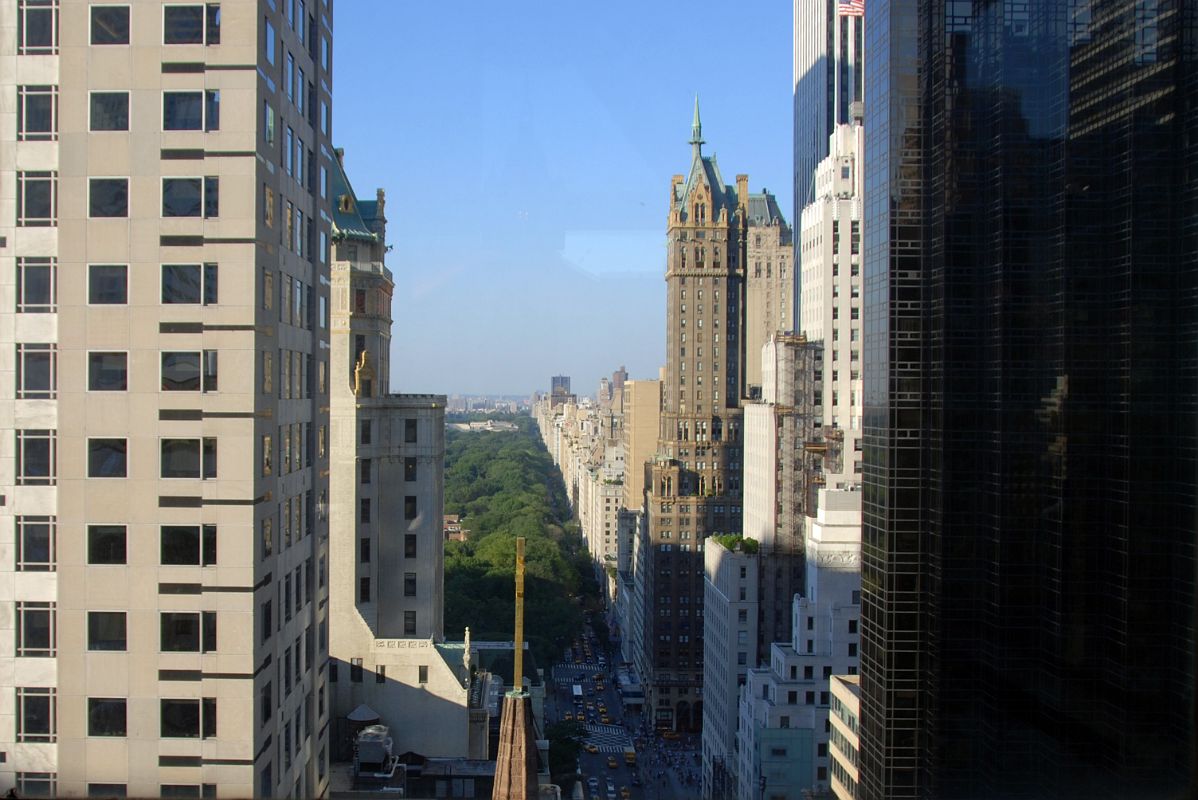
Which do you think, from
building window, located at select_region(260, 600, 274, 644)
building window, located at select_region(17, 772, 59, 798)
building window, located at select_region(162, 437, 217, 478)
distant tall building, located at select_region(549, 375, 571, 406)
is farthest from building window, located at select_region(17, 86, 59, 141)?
distant tall building, located at select_region(549, 375, 571, 406)

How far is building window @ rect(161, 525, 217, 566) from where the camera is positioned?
15.2 ft

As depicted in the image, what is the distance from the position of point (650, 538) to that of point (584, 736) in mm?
7681

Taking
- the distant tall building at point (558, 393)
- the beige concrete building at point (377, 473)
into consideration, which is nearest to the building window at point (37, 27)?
the beige concrete building at point (377, 473)

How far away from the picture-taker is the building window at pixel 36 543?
4.53m

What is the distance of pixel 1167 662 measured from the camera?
7.27 meters

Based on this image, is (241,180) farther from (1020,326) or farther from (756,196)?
(756,196)

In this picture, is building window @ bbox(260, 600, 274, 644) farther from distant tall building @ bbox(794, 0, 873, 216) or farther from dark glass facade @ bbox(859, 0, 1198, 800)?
distant tall building @ bbox(794, 0, 873, 216)

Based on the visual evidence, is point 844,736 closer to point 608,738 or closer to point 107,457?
point 107,457

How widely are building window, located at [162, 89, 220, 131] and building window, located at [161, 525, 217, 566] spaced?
1824 mm

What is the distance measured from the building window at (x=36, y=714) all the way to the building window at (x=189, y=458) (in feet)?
3.64

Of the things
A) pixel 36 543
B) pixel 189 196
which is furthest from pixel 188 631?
pixel 189 196

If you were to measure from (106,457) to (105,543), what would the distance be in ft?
1.27

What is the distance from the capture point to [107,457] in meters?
4.57

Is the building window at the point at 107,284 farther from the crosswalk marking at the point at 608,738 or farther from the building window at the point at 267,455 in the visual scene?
the crosswalk marking at the point at 608,738
